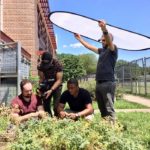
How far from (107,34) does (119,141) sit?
2452mm

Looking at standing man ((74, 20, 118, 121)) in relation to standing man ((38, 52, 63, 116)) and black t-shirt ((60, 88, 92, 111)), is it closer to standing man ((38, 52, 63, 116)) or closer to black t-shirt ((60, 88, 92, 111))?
black t-shirt ((60, 88, 92, 111))

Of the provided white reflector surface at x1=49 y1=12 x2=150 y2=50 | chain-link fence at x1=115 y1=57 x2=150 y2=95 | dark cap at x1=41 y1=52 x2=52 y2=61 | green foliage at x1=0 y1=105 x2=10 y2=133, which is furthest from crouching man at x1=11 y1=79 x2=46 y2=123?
chain-link fence at x1=115 y1=57 x2=150 y2=95

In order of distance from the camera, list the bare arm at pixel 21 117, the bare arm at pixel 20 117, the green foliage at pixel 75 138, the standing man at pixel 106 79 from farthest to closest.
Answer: the standing man at pixel 106 79, the bare arm at pixel 21 117, the bare arm at pixel 20 117, the green foliage at pixel 75 138

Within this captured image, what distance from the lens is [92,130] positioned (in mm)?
4922

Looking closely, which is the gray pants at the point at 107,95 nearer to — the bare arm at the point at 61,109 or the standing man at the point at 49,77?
the bare arm at the point at 61,109

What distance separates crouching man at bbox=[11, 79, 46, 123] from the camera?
6.85 metres

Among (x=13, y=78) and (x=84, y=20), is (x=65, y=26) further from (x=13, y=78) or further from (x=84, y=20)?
(x=13, y=78)

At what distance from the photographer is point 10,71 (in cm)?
1312

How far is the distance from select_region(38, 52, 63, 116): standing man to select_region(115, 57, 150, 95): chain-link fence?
15630mm

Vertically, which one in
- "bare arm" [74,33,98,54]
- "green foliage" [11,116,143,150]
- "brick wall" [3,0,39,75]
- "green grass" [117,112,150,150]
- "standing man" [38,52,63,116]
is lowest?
"green grass" [117,112,150,150]

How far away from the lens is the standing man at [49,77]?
8.27m

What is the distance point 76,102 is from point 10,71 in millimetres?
5784

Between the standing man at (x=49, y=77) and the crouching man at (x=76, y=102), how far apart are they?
1.71 feet

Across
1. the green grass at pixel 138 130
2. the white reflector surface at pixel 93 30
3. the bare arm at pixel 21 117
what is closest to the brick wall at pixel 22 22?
the green grass at pixel 138 130
